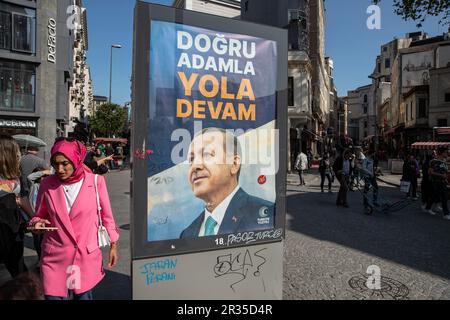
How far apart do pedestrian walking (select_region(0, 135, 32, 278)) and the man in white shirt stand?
1.76 meters

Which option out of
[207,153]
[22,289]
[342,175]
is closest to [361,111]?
[342,175]

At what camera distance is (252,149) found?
304 centimetres

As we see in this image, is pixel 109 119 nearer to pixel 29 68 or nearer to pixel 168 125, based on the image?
pixel 29 68

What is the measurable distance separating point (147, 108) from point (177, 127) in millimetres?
280

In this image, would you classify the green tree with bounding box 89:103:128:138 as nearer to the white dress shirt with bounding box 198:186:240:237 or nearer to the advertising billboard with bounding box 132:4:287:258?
the advertising billboard with bounding box 132:4:287:258

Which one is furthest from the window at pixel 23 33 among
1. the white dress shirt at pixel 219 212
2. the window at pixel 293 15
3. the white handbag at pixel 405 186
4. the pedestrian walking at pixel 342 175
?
the white dress shirt at pixel 219 212

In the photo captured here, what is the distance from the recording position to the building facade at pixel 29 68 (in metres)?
22.4

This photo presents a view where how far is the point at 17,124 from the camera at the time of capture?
22.8 meters

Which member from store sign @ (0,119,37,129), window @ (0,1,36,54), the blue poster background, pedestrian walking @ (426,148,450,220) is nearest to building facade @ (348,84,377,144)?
store sign @ (0,119,37,129)

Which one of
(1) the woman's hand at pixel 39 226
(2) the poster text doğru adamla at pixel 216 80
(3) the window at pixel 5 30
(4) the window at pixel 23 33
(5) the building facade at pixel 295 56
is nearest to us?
(1) the woman's hand at pixel 39 226

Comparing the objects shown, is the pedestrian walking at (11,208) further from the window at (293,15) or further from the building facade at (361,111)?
the building facade at (361,111)

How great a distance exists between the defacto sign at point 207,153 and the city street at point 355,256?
4.34 feet

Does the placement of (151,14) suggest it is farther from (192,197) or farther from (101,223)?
(101,223)
